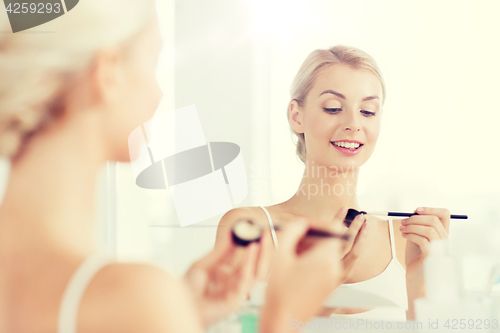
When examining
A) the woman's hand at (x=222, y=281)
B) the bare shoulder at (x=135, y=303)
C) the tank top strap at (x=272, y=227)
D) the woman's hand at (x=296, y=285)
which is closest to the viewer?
the bare shoulder at (x=135, y=303)

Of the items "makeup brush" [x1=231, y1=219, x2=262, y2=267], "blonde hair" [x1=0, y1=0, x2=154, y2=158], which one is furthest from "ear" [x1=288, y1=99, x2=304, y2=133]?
"blonde hair" [x1=0, y1=0, x2=154, y2=158]

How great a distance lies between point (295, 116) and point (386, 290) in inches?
14.3

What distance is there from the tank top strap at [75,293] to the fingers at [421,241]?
0.54 metres

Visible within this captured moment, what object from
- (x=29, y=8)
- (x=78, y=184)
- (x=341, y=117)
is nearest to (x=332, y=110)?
(x=341, y=117)

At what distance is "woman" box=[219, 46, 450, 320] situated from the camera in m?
0.71

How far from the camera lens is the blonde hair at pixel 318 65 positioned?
75 centimetres

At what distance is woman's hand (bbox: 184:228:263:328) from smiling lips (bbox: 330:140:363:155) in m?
0.26

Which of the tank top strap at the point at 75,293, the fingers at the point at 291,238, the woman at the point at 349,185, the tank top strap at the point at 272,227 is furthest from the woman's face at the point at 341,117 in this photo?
the tank top strap at the point at 75,293

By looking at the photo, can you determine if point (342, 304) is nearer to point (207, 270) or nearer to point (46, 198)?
point (207, 270)

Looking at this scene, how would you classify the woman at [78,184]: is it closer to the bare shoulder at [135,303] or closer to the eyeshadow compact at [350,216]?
the bare shoulder at [135,303]

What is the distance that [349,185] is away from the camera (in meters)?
0.74

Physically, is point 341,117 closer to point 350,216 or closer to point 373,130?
point 373,130

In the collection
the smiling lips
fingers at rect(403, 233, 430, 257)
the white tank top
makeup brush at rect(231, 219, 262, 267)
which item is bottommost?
the white tank top

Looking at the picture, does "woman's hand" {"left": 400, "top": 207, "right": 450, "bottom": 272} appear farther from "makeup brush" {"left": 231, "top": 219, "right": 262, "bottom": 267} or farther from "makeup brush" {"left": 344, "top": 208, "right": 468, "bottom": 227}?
"makeup brush" {"left": 231, "top": 219, "right": 262, "bottom": 267}
